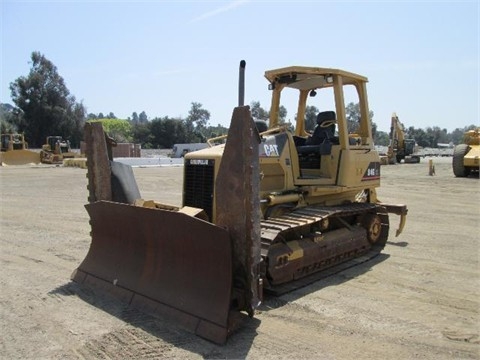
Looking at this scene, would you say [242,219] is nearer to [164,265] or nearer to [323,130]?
[164,265]

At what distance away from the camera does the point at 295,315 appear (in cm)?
432

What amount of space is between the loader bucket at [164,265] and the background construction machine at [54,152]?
30792 millimetres

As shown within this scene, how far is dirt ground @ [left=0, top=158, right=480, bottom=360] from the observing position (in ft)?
11.8

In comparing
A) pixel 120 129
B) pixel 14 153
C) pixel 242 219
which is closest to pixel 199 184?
pixel 242 219

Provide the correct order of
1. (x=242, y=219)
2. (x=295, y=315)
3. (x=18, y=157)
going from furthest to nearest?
(x=18, y=157) < (x=295, y=315) < (x=242, y=219)

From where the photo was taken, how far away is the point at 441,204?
42.1 feet

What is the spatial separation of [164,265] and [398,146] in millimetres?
32506

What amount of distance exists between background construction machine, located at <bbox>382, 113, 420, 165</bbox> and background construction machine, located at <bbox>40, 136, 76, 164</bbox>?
80.6ft

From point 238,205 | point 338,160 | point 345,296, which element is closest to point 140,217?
point 238,205

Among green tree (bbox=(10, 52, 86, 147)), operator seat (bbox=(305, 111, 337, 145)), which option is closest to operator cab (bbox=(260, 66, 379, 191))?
operator seat (bbox=(305, 111, 337, 145))

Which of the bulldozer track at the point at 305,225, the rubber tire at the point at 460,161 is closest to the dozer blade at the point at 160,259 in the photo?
the bulldozer track at the point at 305,225

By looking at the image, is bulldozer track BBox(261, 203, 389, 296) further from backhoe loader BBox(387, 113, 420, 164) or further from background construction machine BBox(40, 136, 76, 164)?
background construction machine BBox(40, 136, 76, 164)

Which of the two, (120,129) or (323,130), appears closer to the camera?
(323,130)

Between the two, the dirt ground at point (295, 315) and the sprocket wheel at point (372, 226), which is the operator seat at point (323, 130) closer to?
A: the sprocket wheel at point (372, 226)
